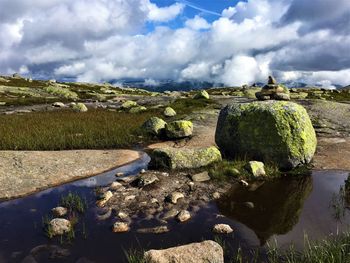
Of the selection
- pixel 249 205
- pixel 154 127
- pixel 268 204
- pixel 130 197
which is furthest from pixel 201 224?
pixel 154 127

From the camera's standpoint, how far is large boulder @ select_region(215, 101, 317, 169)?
16766 millimetres

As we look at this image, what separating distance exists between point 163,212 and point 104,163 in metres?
7.50

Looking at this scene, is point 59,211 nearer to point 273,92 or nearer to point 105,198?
point 105,198

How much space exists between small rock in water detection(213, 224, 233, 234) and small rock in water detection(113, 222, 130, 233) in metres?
2.68

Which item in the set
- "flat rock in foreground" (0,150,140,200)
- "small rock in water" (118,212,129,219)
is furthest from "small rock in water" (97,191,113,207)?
"flat rock in foreground" (0,150,140,200)

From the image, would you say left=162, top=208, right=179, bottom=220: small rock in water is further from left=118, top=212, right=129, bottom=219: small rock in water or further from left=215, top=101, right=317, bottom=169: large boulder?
left=215, top=101, right=317, bottom=169: large boulder

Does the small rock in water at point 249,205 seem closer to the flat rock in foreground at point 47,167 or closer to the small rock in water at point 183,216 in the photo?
the small rock in water at point 183,216

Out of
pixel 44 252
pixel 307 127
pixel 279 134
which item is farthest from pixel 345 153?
pixel 44 252

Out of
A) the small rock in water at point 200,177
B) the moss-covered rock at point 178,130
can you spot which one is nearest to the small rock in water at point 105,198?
the small rock in water at point 200,177

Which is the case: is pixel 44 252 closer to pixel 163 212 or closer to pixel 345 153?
pixel 163 212

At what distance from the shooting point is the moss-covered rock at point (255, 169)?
15457 mm

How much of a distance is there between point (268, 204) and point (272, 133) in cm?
534

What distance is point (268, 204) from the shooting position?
1248 centimetres

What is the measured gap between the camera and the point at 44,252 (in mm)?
8977
